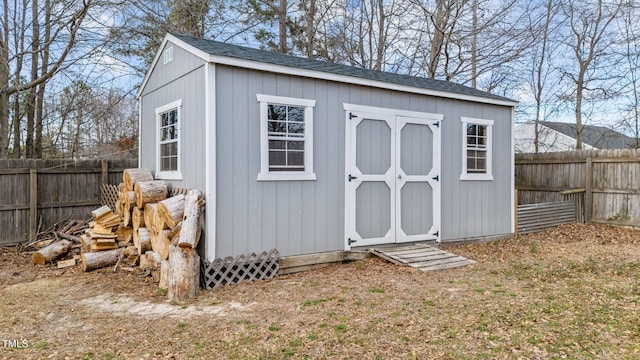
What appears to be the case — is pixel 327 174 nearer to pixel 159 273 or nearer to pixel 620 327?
pixel 159 273

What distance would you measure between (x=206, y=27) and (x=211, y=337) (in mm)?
10941

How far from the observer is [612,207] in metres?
9.22

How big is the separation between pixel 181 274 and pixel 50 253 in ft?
10.8

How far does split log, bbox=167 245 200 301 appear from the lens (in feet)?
14.7

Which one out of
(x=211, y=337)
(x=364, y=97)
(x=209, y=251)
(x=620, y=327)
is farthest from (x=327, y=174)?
(x=620, y=327)

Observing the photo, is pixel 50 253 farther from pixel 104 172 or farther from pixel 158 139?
pixel 158 139

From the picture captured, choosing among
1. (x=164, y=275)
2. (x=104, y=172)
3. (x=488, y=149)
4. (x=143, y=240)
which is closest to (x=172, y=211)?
(x=164, y=275)

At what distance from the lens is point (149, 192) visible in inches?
227

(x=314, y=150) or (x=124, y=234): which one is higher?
(x=314, y=150)

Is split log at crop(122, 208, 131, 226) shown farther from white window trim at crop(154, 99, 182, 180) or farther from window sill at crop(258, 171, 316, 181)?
window sill at crop(258, 171, 316, 181)

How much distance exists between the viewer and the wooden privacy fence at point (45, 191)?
7082 millimetres

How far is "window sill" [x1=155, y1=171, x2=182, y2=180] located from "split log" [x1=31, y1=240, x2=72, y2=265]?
1.86 metres

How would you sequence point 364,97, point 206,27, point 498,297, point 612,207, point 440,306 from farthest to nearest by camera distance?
point 206,27 → point 612,207 → point 364,97 → point 498,297 → point 440,306

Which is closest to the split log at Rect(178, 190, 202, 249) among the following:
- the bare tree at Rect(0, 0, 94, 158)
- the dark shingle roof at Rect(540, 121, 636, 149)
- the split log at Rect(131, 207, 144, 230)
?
the split log at Rect(131, 207, 144, 230)
